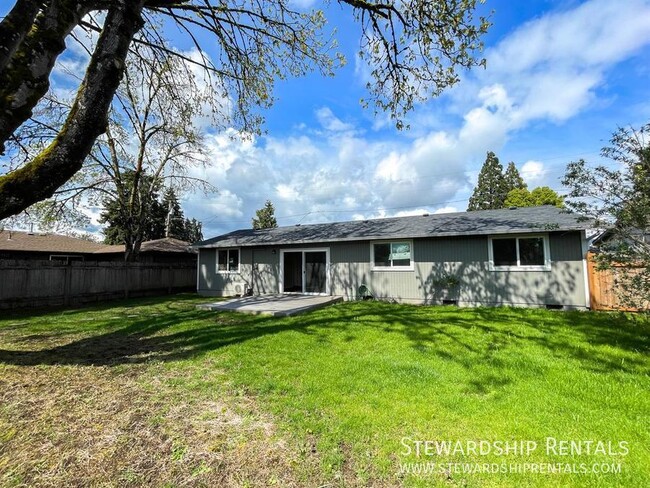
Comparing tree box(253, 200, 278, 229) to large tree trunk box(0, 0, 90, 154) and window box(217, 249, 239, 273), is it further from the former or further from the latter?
large tree trunk box(0, 0, 90, 154)

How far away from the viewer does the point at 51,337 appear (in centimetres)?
685

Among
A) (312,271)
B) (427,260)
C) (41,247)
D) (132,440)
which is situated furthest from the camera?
(41,247)

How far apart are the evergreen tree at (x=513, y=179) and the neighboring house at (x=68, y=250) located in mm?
36930

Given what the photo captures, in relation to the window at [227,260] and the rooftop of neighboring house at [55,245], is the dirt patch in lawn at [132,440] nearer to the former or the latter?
the window at [227,260]

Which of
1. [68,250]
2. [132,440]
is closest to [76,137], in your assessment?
[132,440]

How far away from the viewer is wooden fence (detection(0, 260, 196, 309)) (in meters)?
11.3

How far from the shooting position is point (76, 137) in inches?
144

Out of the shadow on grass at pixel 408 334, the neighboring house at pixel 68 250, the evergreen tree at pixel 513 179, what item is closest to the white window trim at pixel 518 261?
the shadow on grass at pixel 408 334

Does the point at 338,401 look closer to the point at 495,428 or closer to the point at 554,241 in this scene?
the point at 495,428

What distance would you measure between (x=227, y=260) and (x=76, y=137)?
41.5 ft

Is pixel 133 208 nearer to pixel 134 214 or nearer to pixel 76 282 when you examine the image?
pixel 134 214

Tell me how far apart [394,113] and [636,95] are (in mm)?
7145

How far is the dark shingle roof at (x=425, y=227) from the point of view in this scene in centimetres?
984

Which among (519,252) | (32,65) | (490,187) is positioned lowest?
(519,252)
